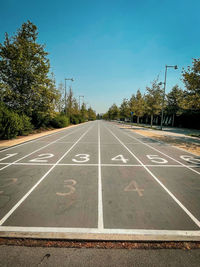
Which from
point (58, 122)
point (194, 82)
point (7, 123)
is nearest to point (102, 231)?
point (7, 123)

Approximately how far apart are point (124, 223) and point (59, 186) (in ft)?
7.93

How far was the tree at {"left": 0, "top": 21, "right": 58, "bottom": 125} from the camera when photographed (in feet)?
52.7

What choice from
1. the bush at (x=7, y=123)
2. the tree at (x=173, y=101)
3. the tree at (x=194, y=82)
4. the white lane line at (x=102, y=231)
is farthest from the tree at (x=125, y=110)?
the white lane line at (x=102, y=231)

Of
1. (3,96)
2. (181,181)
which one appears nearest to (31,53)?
(3,96)

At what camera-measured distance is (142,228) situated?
2.77 m

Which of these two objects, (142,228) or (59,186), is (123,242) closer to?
(142,228)

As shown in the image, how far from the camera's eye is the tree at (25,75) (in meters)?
16.1

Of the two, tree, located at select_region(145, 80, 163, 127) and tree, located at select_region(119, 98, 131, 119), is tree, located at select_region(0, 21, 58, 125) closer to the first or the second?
tree, located at select_region(145, 80, 163, 127)

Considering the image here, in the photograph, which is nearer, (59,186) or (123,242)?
(123,242)

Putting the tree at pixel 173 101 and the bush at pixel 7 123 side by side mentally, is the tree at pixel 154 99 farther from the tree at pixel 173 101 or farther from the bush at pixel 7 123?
the bush at pixel 7 123

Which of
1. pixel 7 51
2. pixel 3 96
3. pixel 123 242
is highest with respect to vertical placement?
pixel 7 51

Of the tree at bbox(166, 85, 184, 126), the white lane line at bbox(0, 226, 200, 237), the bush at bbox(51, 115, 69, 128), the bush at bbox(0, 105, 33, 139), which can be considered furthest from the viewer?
the tree at bbox(166, 85, 184, 126)

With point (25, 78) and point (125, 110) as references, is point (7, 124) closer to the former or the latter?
point (25, 78)

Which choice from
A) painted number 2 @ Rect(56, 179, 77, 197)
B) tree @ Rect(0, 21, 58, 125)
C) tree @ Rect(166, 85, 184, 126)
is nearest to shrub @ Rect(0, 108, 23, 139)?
tree @ Rect(0, 21, 58, 125)
